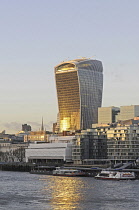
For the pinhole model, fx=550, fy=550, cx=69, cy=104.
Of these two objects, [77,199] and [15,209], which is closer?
[15,209]

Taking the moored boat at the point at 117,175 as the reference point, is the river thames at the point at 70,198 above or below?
below

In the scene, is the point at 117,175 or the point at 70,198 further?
the point at 117,175

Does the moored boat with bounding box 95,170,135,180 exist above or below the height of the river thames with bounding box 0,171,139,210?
above

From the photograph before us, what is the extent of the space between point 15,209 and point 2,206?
5208 millimetres

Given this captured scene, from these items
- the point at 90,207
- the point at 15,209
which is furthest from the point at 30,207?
the point at 90,207

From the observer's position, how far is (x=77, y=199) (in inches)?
4557

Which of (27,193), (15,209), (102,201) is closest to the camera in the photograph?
(15,209)

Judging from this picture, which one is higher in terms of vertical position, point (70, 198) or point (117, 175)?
point (117, 175)

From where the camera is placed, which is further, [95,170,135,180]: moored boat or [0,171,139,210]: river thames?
[95,170,135,180]: moored boat

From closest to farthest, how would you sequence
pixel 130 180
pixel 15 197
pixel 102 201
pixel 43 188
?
pixel 102 201
pixel 15 197
pixel 43 188
pixel 130 180

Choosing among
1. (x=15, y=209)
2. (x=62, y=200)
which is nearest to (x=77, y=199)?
(x=62, y=200)

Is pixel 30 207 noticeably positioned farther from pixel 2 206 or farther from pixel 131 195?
pixel 131 195

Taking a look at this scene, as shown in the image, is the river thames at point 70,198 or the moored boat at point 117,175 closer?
the river thames at point 70,198

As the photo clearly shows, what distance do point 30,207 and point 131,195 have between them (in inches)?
1140
